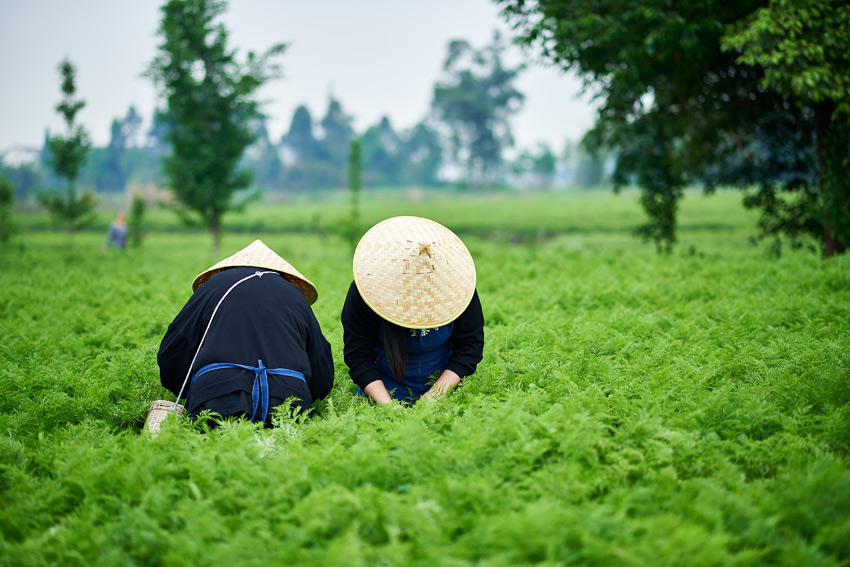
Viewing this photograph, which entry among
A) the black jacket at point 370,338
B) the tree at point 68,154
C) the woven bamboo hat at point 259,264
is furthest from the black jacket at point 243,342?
the tree at point 68,154

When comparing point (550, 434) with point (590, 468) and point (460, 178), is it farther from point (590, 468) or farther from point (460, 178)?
point (460, 178)

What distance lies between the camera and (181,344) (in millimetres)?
4508

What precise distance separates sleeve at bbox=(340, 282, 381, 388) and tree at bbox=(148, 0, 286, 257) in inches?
760

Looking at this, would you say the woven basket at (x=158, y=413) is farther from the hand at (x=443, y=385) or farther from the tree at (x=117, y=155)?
the tree at (x=117, y=155)

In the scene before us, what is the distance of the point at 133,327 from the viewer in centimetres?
749

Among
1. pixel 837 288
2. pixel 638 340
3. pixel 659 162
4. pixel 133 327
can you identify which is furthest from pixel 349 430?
pixel 659 162

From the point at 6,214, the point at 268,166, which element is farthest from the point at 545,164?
the point at 6,214

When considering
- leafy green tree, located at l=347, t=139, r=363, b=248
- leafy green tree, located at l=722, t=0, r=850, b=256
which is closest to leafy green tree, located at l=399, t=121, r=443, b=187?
leafy green tree, located at l=347, t=139, r=363, b=248

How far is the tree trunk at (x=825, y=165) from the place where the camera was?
13.3m

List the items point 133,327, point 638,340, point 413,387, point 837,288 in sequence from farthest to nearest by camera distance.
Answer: point 837,288
point 133,327
point 638,340
point 413,387

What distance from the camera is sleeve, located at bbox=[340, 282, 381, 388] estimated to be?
4562 mm

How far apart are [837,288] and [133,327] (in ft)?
31.1

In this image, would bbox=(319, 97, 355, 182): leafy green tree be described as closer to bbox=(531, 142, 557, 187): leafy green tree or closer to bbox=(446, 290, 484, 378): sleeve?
bbox=(531, 142, 557, 187): leafy green tree

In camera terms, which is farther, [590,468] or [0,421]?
[0,421]
